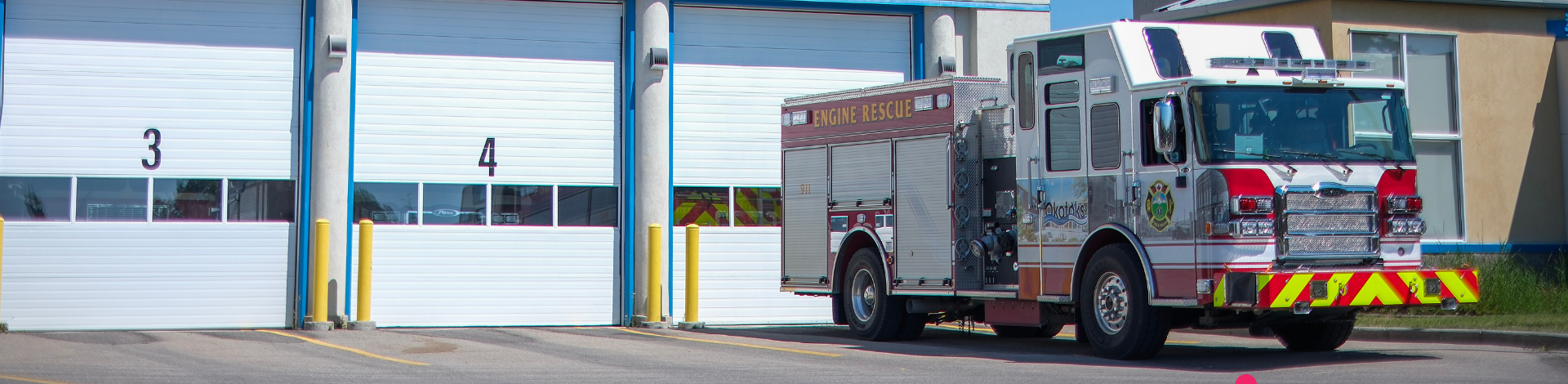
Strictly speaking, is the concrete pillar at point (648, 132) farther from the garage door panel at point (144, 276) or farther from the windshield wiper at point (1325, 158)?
the windshield wiper at point (1325, 158)

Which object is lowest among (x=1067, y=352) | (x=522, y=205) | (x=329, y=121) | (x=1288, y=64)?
(x=1067, y=352)

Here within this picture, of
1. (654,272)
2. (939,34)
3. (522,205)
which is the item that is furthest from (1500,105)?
(522,205)

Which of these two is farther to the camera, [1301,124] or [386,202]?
[386,202]

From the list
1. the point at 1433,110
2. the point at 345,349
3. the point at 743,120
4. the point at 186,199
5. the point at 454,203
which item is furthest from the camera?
the point at 1433,110

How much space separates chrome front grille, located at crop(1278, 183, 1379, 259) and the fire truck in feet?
0.05

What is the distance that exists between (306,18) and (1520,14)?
51.7ft

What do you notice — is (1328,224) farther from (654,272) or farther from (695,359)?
(654,272)

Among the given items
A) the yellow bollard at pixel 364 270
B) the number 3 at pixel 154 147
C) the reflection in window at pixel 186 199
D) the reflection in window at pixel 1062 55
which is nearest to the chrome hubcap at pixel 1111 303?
the reflection in window at pixel 1062 55

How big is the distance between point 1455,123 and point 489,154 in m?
12.5

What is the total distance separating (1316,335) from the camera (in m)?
13.0

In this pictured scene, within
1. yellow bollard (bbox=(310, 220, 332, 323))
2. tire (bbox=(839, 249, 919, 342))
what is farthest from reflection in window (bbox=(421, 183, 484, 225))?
tire (bbox=(839, 249, 919, 342))

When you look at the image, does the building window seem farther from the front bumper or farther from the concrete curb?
the front bumper

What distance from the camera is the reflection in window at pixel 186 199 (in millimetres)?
16625

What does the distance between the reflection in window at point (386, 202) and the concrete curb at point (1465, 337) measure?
10550mm
